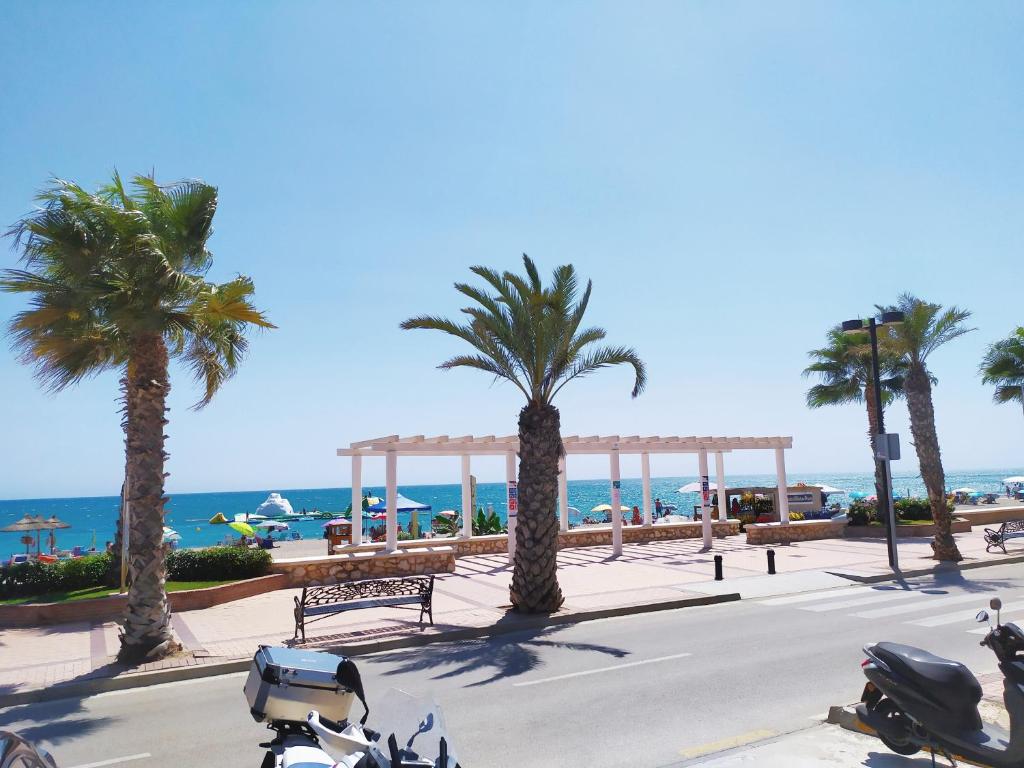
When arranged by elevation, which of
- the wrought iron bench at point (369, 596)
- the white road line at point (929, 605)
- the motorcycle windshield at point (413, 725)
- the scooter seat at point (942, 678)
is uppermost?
the motorcycle windshield at point (413, 725)

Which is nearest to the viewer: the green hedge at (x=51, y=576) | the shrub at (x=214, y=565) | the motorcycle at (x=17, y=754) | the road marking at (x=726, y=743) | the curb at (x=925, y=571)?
the motorcycle at (x=17, y=754)

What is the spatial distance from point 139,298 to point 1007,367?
31.0 m

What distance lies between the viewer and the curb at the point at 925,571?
16.9 metres

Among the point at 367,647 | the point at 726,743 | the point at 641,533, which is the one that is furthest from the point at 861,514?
the point at 726,743

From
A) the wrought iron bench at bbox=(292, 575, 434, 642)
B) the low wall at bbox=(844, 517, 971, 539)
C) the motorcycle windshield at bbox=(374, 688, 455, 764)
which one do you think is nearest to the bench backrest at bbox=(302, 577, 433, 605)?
the wrought iron bench at bbox=(292, 575, 434, 642)

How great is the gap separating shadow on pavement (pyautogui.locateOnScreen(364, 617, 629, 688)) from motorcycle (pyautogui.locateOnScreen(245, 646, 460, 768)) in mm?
5678

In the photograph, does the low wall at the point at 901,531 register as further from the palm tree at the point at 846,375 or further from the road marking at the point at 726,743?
the road marking at the point at 726,743

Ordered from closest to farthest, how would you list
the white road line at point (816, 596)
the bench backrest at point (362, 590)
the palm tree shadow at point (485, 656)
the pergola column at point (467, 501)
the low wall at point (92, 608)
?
the palm tree shadow at point (485, 656) < the bench backrest at point (362, 590) < the low wall at point (92, 608) < the white road line at point (816, 596) < the pergola column at point (467, 501)

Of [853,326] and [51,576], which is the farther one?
[853,326]

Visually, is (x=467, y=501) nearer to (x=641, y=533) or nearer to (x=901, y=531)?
(x=641, y=533)

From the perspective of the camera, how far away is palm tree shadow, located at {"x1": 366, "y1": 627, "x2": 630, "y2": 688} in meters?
9.33

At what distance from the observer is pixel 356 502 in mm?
23391

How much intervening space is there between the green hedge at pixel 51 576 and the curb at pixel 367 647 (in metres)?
7.94

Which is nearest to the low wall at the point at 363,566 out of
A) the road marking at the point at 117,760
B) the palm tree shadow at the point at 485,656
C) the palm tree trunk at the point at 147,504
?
the palm tree trunk at the point at 147,504
